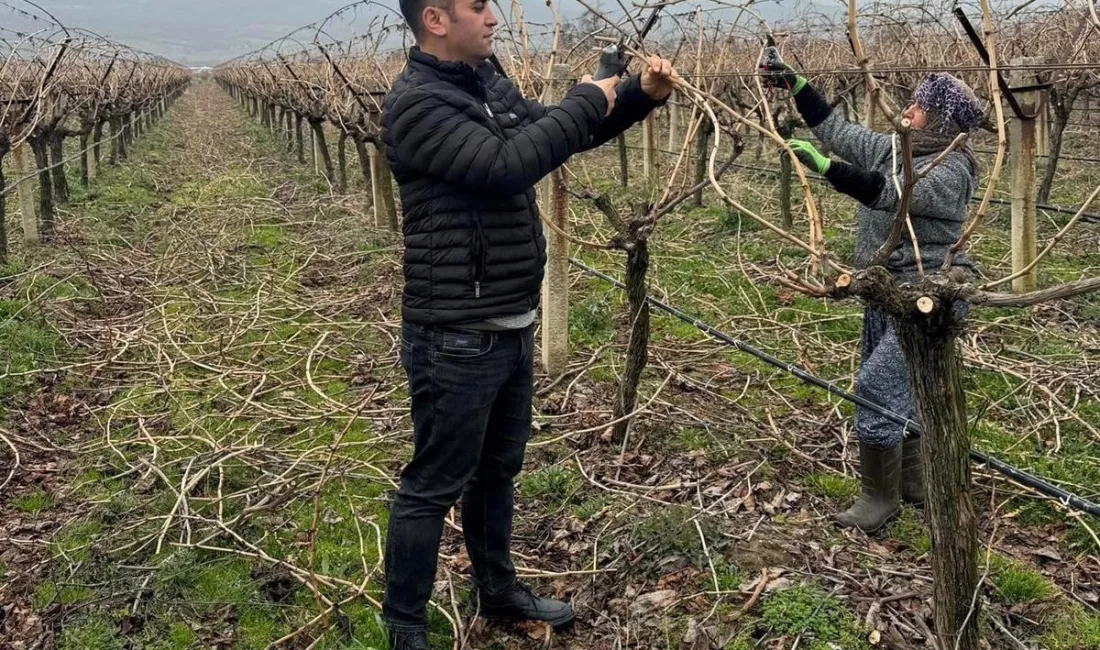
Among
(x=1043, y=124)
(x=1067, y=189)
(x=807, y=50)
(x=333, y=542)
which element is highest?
(x=807, y=50)

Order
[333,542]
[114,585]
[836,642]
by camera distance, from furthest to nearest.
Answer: [333,542]
[114,585]
[836,642]

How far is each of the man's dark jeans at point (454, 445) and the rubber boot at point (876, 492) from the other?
1450 millimetres

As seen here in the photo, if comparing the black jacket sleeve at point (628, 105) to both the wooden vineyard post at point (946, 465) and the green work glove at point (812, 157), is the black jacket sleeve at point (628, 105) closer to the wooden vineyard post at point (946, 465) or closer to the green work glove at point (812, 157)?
the green work glove at point (812, 157)

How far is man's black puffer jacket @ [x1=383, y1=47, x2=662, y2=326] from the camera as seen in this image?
79.3 inches

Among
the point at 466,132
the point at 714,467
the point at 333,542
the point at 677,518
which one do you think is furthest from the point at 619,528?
the point at 466,132

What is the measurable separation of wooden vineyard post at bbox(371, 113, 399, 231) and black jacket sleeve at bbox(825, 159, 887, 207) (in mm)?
6653

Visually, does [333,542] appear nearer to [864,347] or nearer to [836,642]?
[836,642]

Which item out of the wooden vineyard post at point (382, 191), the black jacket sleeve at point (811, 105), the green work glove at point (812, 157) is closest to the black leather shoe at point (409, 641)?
the green work glove at point (812, 157)

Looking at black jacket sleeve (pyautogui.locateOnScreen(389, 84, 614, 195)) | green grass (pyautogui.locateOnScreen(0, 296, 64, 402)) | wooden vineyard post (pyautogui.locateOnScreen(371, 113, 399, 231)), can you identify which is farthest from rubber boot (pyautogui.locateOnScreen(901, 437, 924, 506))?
wooden vineyard post (pyautogui.locateOnScreen(371, 113, 399, 231))

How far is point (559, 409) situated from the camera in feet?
15.2

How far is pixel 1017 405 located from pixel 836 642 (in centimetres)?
236

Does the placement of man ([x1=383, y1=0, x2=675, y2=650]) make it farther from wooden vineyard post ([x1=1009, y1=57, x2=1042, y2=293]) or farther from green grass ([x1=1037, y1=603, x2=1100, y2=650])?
wooden vineyard post ([x1=1009, y1=57, x2=1042, y2=293])

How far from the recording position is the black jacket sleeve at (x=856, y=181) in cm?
270

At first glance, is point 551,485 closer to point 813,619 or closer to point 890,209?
point 813,619
